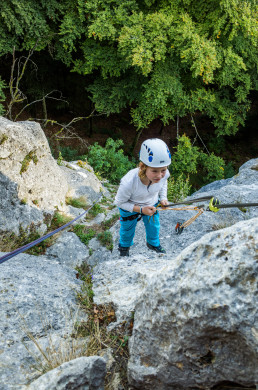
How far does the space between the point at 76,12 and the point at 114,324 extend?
10940mm

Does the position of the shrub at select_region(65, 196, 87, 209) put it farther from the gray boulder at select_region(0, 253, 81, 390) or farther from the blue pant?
the gray boulder at select_region(0, 253, 81, 390)

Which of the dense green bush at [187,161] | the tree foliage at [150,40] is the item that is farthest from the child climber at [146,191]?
the dense green bush at [187,161]

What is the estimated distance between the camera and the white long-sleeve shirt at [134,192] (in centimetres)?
361

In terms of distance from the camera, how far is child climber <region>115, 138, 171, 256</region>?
325 centimetres

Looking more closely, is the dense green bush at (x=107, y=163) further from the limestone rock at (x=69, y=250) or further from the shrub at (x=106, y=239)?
the limestone rock at (x=69, y=250)

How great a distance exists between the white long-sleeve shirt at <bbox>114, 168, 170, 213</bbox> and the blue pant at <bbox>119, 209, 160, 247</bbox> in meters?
0.32

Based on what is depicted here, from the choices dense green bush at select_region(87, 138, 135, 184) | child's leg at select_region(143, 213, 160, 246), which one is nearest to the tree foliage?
dense green bush at select_region(87, 138, 135, 184)

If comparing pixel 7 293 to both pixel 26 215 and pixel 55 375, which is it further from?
pixel 26 215

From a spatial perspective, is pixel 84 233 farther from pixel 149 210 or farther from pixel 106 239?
pixel 149 210

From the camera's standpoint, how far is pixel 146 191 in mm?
3729

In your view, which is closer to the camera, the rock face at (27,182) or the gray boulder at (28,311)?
the gray boulder at (28,311)

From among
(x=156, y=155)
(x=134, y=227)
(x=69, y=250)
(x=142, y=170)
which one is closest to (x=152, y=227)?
(x=134, y=227)

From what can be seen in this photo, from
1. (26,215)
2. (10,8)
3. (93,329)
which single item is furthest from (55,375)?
(10,8)

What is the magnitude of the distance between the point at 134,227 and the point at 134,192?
82 centimetres
